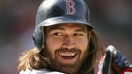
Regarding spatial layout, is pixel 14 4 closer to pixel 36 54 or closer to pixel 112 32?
pixel 112 32

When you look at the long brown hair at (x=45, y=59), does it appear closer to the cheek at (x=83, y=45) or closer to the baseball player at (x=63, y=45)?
the baseball player at (x=63, y=45)

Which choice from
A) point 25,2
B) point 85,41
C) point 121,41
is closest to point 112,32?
point 121,41

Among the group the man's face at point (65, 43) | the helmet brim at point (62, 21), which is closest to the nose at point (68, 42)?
the man's face at point (65, 43)

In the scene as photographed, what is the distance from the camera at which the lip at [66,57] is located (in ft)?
12.9

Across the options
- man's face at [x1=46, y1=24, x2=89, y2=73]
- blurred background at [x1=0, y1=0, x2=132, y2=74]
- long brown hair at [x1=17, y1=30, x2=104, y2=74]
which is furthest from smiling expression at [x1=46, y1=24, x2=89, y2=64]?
blurred background at [x1=0, y1=0, x2=132, y2=74]

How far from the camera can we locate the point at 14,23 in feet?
28.9

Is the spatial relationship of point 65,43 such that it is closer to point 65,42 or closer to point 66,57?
point 65,42

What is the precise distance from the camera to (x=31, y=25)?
845 centimetres

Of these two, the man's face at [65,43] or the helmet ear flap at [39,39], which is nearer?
the man's face at [65,43]

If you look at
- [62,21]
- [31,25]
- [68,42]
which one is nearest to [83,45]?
[68,42]

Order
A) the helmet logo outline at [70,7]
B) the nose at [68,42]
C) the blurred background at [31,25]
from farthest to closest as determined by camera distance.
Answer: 1. the blurred background at [31,25]
2. the helmet logo outline at [70,7]
3. the nose at [68,42]

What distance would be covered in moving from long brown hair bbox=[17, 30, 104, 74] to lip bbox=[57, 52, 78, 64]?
12cm

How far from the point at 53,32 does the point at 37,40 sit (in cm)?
20

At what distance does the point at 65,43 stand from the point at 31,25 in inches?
181
